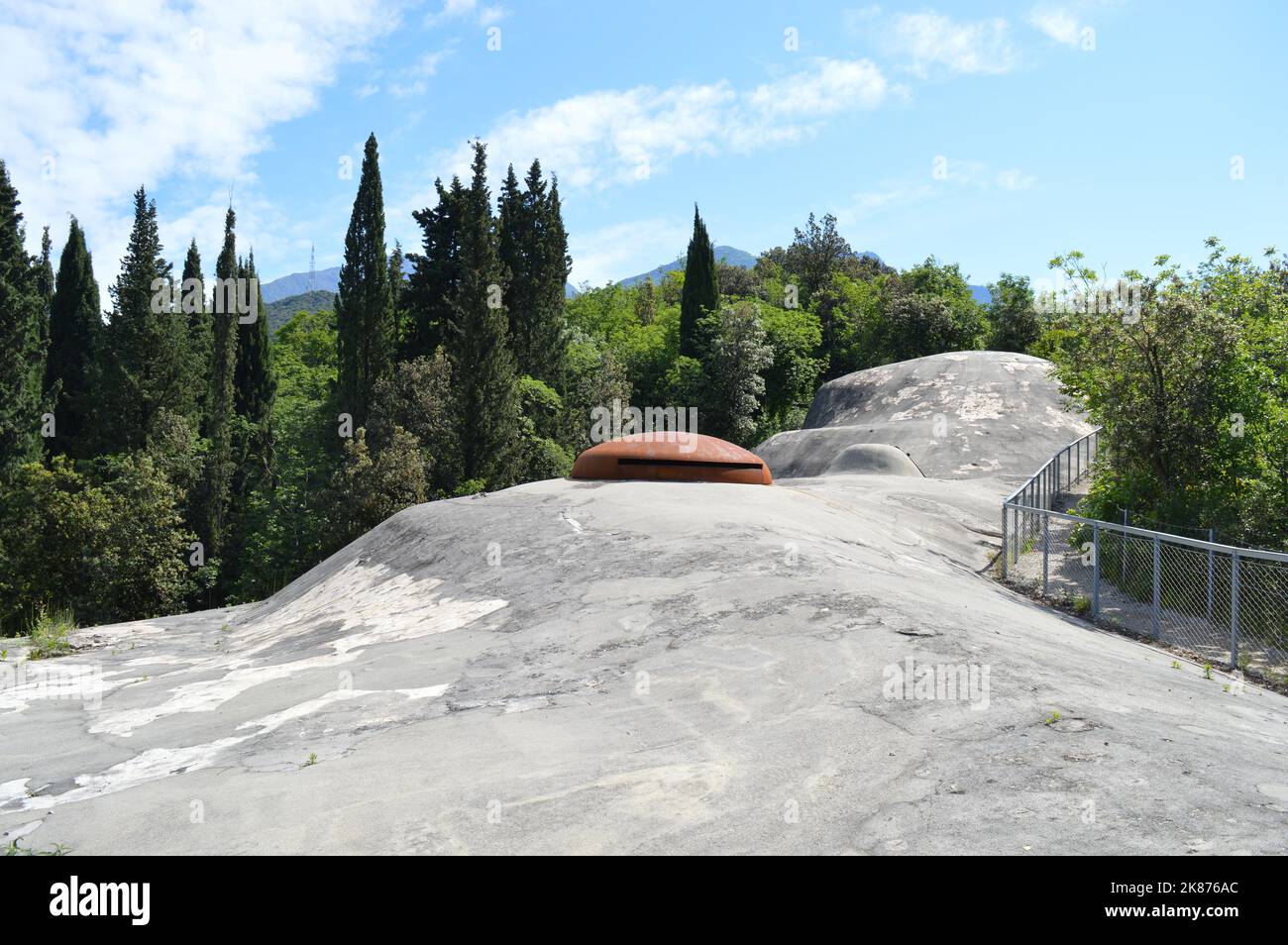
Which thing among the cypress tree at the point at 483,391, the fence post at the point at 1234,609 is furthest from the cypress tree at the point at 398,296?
the fence post at the point at 1234,609

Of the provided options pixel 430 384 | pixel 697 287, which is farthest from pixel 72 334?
pixel 697 287

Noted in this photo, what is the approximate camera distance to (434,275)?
150 feet

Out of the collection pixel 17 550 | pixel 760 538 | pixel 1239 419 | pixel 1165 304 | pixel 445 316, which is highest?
pixel 445 316

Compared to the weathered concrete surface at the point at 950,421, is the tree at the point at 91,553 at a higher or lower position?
lower

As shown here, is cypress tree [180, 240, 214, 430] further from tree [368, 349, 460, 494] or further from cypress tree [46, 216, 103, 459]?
tree [368, 349, 460, 494]

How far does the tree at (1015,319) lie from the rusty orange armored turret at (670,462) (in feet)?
130

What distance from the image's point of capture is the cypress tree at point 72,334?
48.0 metres

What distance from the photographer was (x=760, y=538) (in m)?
12.2

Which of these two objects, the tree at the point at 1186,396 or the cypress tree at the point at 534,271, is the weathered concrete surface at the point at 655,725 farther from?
the cypress tree at the point at 534,271

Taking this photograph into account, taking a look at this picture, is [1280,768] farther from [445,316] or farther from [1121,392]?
[445,316]

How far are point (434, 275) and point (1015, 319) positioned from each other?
33.6 m

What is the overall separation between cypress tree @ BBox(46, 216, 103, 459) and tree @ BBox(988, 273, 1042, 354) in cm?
5020
